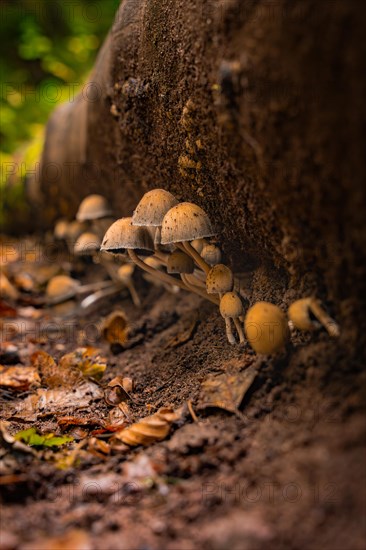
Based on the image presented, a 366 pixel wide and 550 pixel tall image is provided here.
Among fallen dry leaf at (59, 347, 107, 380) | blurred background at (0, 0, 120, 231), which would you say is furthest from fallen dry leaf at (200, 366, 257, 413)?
blurred background at (0, 0, 120, 231)

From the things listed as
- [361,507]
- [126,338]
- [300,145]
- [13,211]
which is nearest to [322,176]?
[300,145]

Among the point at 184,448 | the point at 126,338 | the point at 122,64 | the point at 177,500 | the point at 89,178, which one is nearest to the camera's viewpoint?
the point at 177,500

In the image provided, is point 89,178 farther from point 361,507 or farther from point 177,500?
point 361,507

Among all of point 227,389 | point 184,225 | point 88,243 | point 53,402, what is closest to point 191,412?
point 227,389

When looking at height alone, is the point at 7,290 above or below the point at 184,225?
below

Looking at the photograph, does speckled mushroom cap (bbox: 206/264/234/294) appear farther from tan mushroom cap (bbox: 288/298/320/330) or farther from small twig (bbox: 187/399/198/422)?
small twig (bbox: 187/399/198/422)

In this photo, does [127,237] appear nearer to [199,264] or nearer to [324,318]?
[199,264]

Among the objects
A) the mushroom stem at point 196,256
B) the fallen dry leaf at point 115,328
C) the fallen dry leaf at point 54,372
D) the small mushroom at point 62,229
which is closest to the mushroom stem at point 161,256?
the mushroom stem at point 196,256
